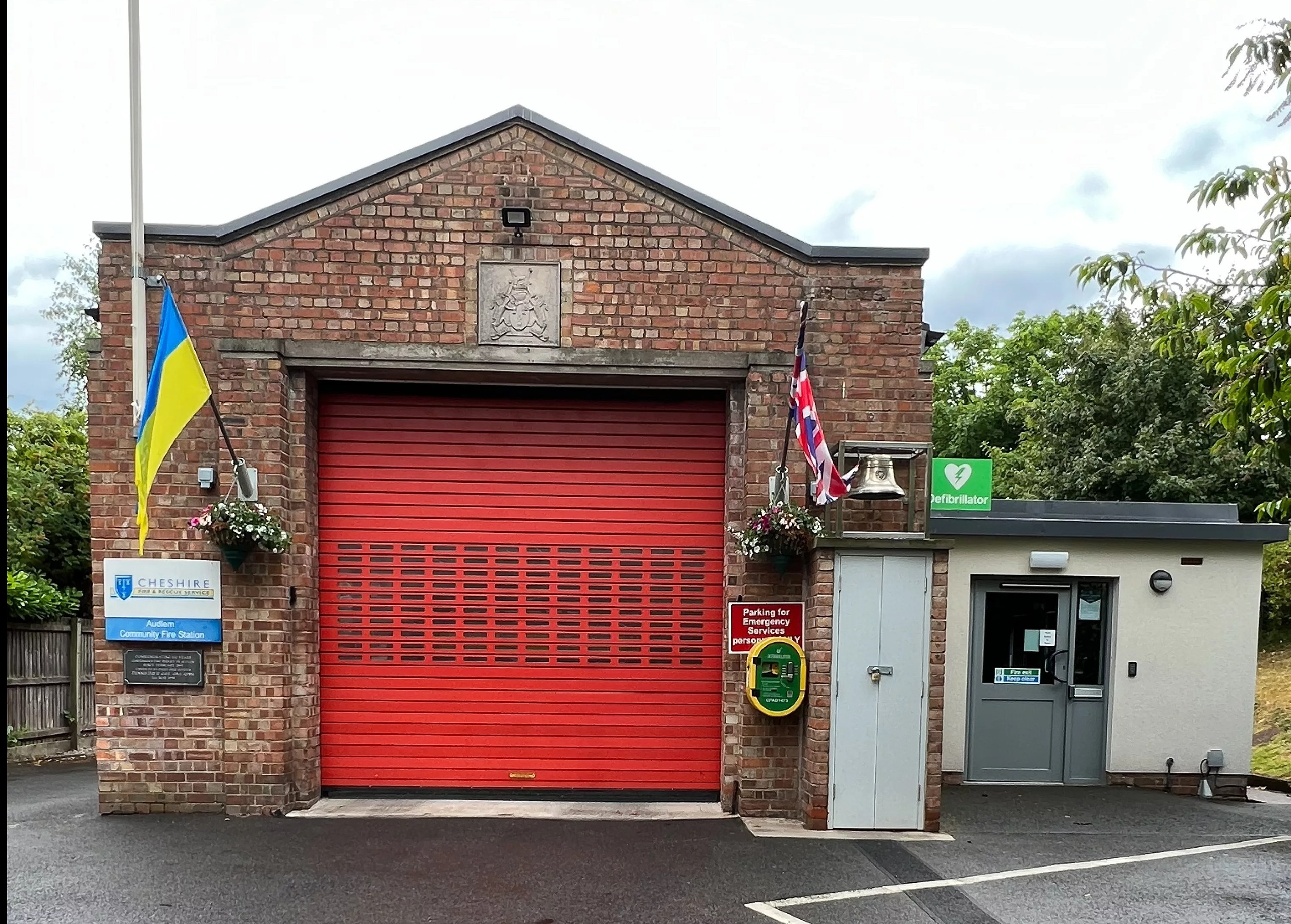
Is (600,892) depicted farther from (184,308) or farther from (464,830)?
(184,308)

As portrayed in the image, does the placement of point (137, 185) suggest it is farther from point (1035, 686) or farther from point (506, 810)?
point (1035, 686)

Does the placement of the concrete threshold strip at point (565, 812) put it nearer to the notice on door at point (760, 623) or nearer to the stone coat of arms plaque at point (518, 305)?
the notice on door at point (760, 623)

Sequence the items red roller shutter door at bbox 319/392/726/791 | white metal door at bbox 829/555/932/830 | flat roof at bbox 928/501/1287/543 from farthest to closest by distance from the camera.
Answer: flat roof at bbox 928/501/1287/543
red roller shutter door at bbox 319/392/726/791
white metal door at bbox 829/555/932/830

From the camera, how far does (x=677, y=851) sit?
611 centimetres

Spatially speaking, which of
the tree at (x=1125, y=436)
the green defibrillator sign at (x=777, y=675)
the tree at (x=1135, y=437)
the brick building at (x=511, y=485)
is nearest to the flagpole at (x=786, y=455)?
the brick building at (x=511, y=485)

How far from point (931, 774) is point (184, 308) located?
6.97 meters

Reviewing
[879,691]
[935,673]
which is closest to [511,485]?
[879,691]

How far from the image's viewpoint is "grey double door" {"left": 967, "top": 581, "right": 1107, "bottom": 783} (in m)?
8.56

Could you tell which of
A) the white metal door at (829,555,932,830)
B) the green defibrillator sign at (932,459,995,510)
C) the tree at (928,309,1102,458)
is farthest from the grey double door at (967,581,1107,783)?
the tree at (928,309,1102,458)

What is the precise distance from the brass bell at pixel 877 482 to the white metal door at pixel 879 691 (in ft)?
1.65

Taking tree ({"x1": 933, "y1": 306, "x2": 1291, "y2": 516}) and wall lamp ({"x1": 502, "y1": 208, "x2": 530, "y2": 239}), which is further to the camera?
tree ({"x1": 933, "y1": 306, "x2": 1291, "y2": 516})

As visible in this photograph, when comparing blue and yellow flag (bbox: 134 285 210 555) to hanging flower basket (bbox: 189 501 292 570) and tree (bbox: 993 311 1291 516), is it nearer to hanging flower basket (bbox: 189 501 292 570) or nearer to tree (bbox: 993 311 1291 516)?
hanging flower basket (bbox: 189 501 292 570)

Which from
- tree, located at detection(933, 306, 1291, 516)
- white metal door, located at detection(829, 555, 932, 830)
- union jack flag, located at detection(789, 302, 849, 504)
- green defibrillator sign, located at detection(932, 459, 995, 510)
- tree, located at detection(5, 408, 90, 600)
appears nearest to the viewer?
union jack flag, located at detection(789, 302, 849, 504)

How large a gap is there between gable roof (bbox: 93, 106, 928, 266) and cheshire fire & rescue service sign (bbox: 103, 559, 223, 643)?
2.60 m
